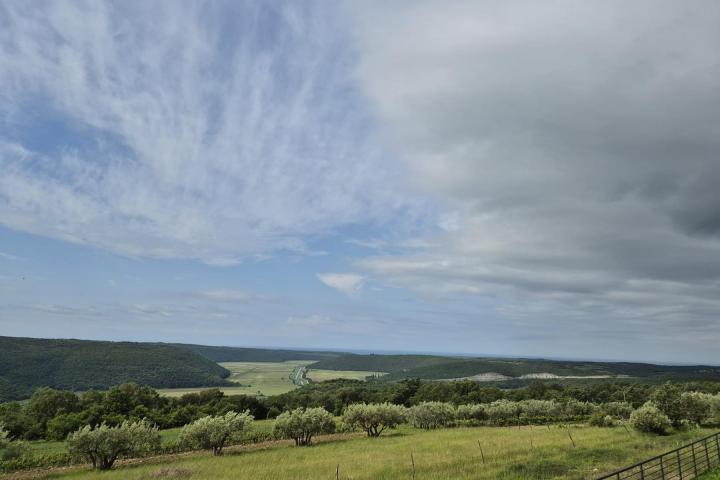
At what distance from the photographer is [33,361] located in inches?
7594

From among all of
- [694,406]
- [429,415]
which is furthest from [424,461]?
[694,406]

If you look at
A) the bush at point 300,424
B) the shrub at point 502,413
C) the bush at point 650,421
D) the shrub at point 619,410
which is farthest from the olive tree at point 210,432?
the shrub at point 619,410

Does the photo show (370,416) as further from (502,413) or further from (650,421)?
(650,421)

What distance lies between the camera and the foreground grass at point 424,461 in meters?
30.8

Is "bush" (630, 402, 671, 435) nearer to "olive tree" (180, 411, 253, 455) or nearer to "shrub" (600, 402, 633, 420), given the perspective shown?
"shrub" (600, 402, 633, 420)

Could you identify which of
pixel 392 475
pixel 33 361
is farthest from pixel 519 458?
pixel 33 361

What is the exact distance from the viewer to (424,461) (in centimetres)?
3634

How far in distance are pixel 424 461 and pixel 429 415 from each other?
43253mm

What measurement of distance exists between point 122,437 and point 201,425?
9.01 metres

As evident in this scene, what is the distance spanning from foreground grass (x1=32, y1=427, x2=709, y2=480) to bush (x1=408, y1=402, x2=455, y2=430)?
88.0ft

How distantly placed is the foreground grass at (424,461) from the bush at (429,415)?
2683 cm

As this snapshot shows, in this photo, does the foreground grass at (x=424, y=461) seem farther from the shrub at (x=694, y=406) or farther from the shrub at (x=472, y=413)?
the shrub at (x=472, y=413)

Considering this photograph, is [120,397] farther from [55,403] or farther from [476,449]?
[476,449]

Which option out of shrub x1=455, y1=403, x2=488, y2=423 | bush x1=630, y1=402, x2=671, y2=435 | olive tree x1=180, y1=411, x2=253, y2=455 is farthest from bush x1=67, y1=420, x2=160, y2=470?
shrub x1=455, y1=403, x2=488, y2=423
